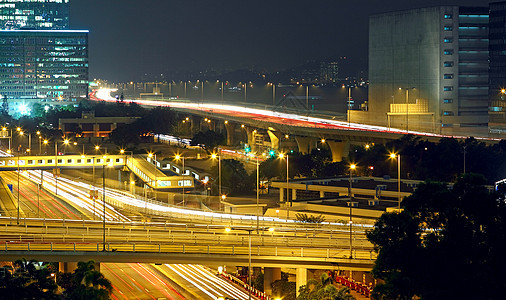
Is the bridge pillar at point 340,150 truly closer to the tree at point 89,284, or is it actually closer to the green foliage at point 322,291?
the green foliage at point 322,291

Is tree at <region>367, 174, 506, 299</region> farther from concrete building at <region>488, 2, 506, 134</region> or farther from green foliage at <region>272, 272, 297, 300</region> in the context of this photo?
concrete building at <region>488, 2, 506, 134</region>

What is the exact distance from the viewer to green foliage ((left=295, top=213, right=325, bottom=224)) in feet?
142

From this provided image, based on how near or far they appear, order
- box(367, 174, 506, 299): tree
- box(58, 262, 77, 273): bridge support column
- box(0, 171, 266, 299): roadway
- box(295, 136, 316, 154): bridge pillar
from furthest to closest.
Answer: box(295, 136, 316, 154): bridge pillar → box(58, 262, 77, 273): bridge support column → box(0, 171, 266, 299): roadway → box(367, 174, 506, 299): tree

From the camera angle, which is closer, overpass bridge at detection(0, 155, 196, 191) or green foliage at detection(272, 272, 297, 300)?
green foliage at detection(272, 272, 297, 300)

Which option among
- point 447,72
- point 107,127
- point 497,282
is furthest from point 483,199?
point 107,127

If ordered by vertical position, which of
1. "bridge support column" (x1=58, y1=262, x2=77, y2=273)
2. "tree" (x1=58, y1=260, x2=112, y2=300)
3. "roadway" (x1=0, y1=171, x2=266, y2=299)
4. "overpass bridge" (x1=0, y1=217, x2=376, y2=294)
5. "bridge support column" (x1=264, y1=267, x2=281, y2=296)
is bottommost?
"roadway" (x1=0, y1=171, x2=266, y2=299)

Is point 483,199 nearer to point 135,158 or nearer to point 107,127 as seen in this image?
point 135,158

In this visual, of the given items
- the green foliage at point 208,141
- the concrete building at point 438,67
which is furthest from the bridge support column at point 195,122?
the concrete building at point 438,67

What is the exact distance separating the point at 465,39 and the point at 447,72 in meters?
4.12

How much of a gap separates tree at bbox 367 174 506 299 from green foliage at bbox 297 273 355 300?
1199 millimetres

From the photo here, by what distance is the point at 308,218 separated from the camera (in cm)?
4409

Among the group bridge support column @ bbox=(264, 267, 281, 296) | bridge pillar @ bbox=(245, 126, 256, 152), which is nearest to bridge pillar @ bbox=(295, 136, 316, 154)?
bridge pillar @ bbox=(245, 126, 256, 152)

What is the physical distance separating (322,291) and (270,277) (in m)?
5.73

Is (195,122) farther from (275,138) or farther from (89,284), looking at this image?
(89,284)
